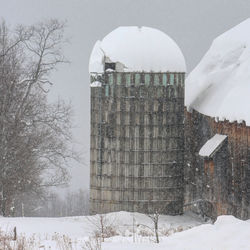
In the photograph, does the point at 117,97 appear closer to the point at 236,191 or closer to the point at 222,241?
the point at 236,191

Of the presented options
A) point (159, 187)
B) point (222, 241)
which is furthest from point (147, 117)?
point (222, 241)

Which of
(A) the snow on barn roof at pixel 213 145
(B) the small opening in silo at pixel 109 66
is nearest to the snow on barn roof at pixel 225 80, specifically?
(A) the snow on barn roof at pixel 213 145

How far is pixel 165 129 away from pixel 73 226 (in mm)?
4509

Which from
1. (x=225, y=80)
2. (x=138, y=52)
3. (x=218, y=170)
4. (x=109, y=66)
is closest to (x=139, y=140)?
(x=109, y=66)

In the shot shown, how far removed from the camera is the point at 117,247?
10.8m

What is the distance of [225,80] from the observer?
2125cm

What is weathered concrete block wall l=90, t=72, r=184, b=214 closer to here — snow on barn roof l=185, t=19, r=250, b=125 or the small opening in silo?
the small opening in silo

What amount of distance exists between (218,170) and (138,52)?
5173mm

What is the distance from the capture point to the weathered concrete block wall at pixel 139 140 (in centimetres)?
2145

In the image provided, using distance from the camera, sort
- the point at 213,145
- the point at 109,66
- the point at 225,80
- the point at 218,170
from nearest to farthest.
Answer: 1. the point at 213,145
2. the point at 218,170
3. the point at 225,80
4. the point at 109,66

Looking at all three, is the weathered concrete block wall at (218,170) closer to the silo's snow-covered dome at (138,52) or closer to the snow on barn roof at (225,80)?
the snow on barn roof at (225,80)

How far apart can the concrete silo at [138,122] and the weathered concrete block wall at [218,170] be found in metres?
0.51

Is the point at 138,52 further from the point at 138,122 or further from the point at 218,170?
the point at 218,170

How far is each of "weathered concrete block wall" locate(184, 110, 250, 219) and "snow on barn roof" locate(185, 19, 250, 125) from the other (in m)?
0.35
